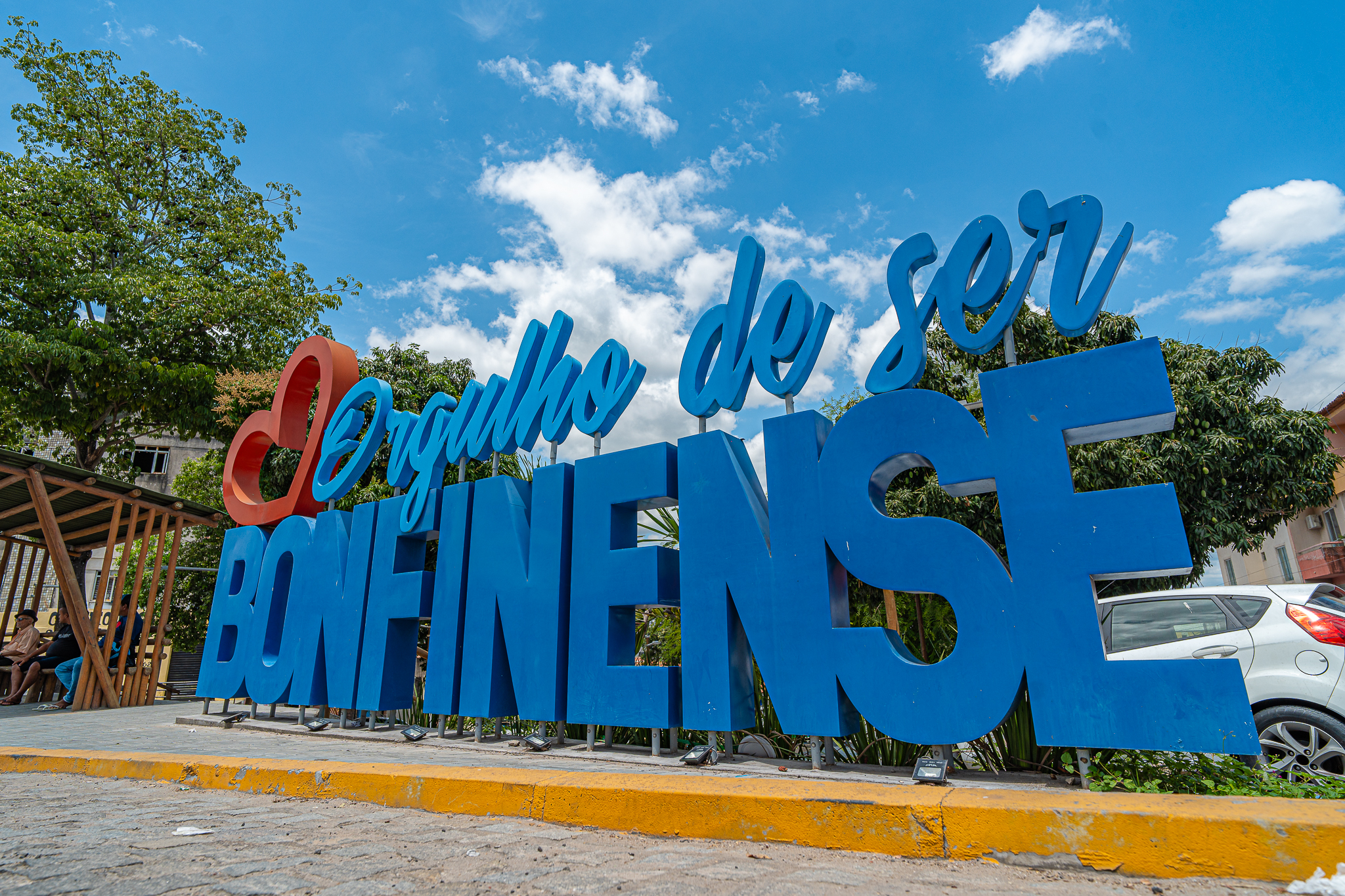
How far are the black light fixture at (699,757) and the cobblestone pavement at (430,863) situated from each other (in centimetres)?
221

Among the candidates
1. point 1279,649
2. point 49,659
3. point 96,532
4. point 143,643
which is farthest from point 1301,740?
point 96,532

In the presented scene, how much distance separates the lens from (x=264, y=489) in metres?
17.3

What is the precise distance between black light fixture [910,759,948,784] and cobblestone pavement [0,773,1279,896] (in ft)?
5.58

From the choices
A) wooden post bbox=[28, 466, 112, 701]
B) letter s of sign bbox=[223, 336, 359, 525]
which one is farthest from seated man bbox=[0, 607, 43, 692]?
letter s of sign bbox=[223, 336, 359, 525]

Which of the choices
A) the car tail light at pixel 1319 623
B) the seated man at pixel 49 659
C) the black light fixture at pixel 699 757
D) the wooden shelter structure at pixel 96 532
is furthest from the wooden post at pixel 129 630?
the car tail light at pixel 1319 623

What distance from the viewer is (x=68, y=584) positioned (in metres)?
11.1

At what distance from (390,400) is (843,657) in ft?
21.8

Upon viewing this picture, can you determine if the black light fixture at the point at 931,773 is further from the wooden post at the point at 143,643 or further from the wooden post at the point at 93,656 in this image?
the wooden post at the point at 143,643

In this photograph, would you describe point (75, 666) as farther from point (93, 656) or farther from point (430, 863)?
point (430, 863)

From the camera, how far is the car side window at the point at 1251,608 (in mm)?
4906

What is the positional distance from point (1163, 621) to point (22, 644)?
16398mm

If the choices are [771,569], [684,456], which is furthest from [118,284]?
[771,569]

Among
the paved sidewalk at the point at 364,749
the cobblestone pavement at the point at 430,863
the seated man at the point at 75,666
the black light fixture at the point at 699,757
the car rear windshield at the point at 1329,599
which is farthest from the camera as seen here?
the seated man at the point at 75,666

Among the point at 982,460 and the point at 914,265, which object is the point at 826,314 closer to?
the point at 914,265
